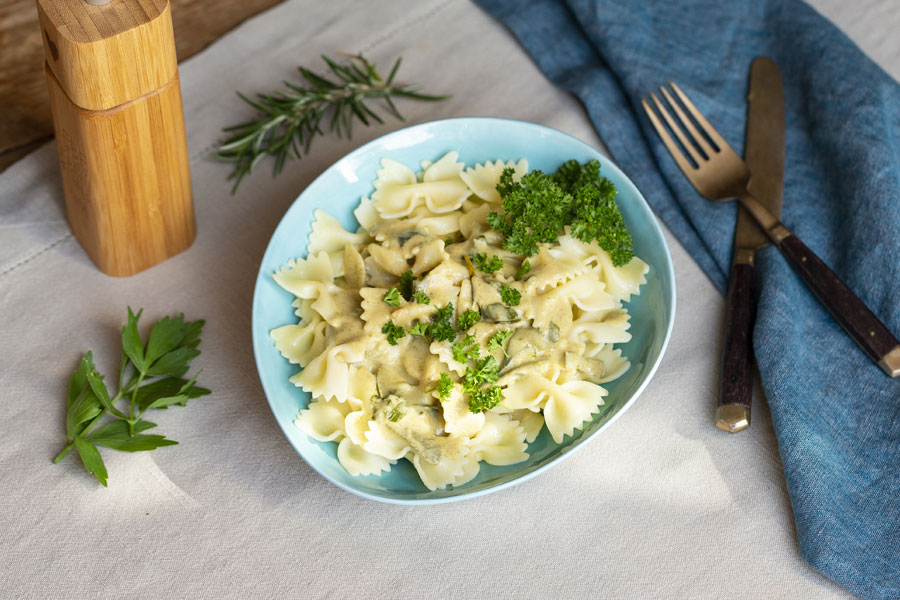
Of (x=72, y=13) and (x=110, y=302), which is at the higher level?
(x=72, y=13)

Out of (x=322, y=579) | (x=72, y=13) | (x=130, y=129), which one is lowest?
(x=322, y=579)

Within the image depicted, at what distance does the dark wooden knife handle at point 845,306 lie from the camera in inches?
88.1

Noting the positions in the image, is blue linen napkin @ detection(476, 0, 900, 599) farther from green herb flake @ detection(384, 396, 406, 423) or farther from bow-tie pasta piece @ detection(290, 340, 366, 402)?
bow-tie pasta piece @ detection(290, 340, 366, 402)

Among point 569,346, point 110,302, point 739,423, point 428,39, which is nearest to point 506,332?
point 569,346

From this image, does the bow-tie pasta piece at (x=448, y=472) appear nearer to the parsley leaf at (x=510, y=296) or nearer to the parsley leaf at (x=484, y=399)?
the parsley leaf at (x=484, y=399)

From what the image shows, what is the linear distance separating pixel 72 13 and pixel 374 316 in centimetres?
93

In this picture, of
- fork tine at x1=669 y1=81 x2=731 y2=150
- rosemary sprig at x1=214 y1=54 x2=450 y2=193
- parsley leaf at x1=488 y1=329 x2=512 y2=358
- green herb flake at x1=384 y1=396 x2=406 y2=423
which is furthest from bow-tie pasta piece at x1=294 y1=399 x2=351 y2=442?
fork tine at x1=669 y1=81 x2=731 y2=150

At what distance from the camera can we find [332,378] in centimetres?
201

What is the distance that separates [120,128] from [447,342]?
92 centimetres

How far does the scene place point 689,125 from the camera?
2666 mm

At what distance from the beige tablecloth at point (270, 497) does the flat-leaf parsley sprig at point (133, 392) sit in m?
0.06

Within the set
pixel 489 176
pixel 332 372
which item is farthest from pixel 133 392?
pixel 489 176

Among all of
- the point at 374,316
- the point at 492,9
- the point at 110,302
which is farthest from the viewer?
the point at 492,9

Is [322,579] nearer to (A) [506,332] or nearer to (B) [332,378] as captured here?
(B) [332,378]
